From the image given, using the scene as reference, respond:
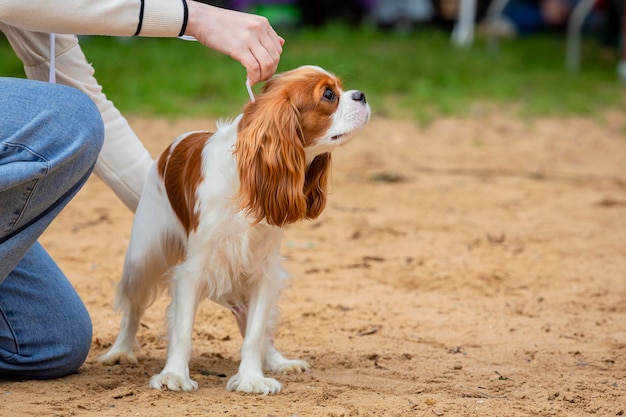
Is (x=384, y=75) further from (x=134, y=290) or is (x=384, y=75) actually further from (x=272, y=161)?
(x=272, y=161)

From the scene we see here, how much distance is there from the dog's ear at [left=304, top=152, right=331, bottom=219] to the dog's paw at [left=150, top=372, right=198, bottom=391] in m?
0.62

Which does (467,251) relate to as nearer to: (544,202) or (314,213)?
(544,202)

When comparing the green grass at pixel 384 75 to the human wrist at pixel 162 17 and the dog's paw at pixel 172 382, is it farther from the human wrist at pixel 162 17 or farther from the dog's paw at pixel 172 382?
the human wrist at pixel 162 17

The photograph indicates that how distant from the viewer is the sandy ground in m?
2.82

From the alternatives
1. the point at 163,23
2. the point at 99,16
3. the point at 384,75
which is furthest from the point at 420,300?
the point at 384,75

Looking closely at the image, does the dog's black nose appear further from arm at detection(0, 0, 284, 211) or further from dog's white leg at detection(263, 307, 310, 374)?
dog's white leg at detection(263, 307, 310, 374)

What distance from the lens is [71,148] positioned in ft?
8.23

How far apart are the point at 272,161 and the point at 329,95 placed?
29 centimetres

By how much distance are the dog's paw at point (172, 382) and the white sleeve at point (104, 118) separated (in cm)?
75

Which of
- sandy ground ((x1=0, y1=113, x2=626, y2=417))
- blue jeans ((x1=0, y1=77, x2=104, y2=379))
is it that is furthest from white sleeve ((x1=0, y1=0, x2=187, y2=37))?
sandy ground ((x1=0, y1=113, x2=626, y2=417))

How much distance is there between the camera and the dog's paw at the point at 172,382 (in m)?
2.89

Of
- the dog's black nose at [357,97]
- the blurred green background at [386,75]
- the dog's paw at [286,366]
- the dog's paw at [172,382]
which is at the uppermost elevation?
the dog's black nose at [357,97]

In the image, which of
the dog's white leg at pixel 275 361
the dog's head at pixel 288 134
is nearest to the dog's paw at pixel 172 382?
the dog's white leg at pixel 275 361

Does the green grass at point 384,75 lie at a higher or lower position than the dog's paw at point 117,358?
lower
